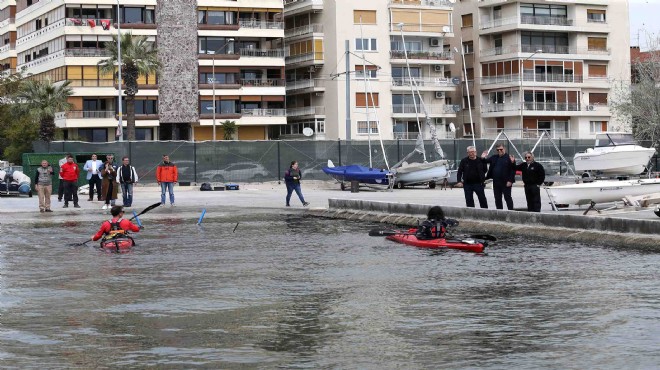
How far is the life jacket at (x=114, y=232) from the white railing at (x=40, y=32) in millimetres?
66395

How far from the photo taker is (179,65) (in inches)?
3474

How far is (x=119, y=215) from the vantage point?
77.3 feet

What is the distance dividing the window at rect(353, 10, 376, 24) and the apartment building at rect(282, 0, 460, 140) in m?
0.08

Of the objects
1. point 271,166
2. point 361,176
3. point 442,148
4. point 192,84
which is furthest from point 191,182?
point 192,84

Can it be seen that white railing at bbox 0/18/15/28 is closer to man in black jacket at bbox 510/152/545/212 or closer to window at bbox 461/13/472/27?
window at bbox 461/13/472/27

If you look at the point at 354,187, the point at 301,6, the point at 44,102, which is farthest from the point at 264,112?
the point at 354,187

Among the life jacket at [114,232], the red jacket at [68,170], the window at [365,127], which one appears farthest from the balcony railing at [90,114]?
the life jacket at [114,232]

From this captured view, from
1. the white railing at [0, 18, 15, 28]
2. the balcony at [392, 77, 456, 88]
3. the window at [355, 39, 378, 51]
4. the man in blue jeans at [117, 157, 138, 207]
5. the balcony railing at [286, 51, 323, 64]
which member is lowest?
the man in blue jeans at [117, 157, 138, 207]

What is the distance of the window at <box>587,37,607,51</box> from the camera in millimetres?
98125

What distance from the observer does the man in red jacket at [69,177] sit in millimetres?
37156

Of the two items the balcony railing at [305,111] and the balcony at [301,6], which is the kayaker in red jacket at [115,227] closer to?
the balcony railing at [305,111]

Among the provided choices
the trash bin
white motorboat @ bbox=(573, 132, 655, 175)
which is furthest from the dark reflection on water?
white motorboat @ bbox=(573, 132, 655, 175)

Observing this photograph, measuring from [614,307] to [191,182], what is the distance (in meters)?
44.7

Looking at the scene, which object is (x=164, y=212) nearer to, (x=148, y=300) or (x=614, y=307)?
(x=148, y=300)
